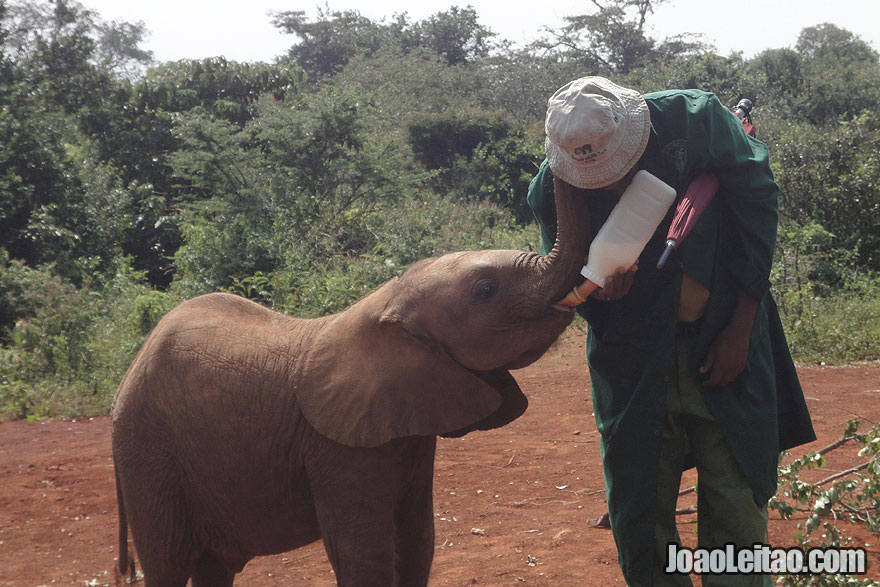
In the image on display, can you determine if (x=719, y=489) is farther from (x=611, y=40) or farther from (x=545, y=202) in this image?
(x=611, y=40)

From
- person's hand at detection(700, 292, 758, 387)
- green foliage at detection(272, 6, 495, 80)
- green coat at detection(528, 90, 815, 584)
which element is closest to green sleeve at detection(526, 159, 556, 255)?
green coat at detection(528, 90, 815, 584)

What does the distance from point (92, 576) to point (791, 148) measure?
34.4 ft

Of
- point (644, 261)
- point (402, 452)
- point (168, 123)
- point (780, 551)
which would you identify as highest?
point (168, 123)

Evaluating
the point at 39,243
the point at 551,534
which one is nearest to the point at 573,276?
the point at 551,534

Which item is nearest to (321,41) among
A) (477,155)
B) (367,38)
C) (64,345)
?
(367,38)

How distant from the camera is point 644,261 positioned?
2.64 meters

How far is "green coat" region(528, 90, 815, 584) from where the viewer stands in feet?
8.29

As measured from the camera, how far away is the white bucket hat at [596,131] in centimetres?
238

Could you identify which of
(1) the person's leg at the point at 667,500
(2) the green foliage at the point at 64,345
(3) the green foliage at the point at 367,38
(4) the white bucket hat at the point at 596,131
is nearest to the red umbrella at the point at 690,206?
(4) the white bucket hat at the point at 596,131

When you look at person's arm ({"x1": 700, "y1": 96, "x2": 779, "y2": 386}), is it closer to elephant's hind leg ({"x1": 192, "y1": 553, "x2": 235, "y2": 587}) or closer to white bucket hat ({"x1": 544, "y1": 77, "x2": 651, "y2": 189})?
white bucket hat ({"x1": 544, "y1": 77, "x2": 651, "y2": 189})

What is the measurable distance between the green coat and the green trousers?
0.05m

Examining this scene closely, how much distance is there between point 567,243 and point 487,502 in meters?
2.85

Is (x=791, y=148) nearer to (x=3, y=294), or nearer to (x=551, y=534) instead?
(x=551, y=534)

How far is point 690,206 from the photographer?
2.49m
